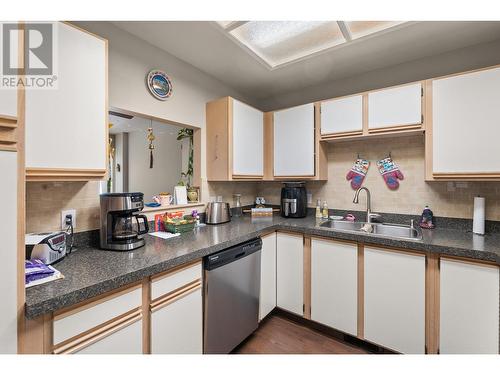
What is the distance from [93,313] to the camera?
0.94m

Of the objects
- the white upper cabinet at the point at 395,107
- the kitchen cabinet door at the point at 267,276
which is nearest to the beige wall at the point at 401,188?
the white upper cabinet at the point at 395,107

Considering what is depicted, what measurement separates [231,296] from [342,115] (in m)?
1.83

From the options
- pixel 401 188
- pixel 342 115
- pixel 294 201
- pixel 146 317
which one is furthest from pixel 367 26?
pixel 146 317

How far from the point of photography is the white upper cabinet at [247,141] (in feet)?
7.33

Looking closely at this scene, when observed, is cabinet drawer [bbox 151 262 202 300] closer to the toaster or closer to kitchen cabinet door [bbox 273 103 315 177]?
the toaster

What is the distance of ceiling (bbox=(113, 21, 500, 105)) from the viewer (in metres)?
1.62

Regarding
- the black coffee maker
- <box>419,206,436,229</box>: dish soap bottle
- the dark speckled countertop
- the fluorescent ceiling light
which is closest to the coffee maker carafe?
the dark speckled countertop

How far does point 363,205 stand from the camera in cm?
231

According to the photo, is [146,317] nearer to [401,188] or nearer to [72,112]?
[72,112]

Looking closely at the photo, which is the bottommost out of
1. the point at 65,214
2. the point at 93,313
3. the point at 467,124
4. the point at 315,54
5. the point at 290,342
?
the point at 290,342

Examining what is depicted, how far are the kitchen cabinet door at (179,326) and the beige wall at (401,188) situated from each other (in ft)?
5.68

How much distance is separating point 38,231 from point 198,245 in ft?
2.88
